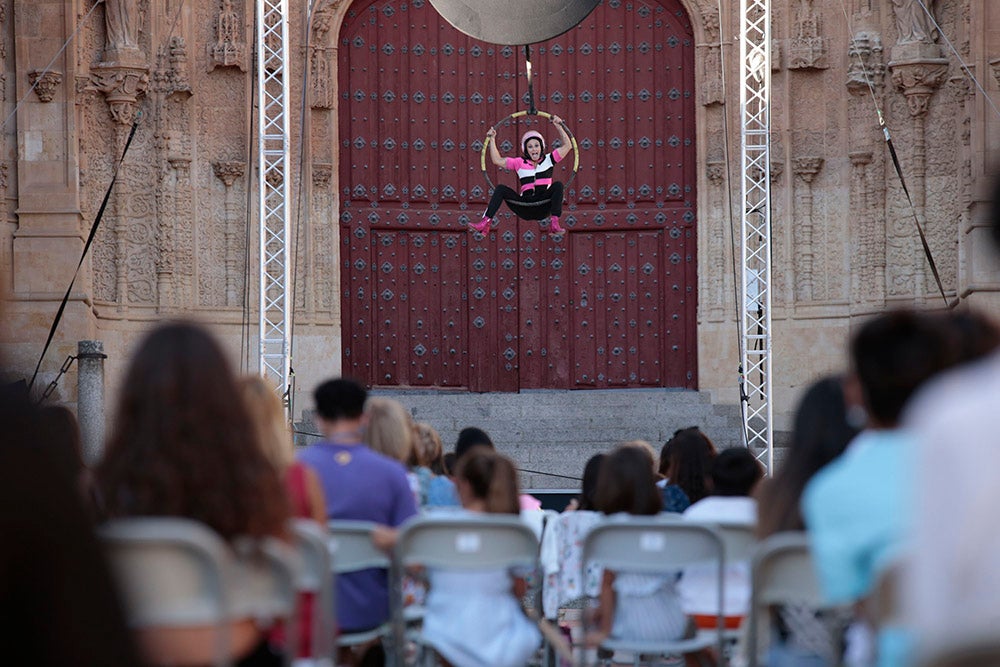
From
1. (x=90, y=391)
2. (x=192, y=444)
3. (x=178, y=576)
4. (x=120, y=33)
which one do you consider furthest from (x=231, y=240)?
(x=178, y=576)

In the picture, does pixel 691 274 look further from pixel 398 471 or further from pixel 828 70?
pixel 398 471

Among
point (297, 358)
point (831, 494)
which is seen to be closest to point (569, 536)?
point (831, 494)

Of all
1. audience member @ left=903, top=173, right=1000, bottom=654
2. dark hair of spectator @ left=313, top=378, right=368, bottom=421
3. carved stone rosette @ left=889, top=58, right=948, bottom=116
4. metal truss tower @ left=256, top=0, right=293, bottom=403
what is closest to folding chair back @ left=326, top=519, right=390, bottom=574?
dark hair of spectator @ left=313, top=378, right=368, bottom=421

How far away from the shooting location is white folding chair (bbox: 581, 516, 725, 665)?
4.35 meters

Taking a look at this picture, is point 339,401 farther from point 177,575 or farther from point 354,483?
point 177,575

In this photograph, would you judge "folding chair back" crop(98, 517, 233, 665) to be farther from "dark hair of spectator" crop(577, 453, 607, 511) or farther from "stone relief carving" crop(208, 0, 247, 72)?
"stone relief carving" crop(208, 0, 247, 72)

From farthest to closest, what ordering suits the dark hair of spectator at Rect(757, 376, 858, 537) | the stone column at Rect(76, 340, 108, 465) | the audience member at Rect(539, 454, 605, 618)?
1. the stone column at Rect(76, 340, 108, 465)
2. the audience member at Rect(539, 454, 605, 618)
3. the dark hair of spectator at Rect(757, 376, 858, 537)

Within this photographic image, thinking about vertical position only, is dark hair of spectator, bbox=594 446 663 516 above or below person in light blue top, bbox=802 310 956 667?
below

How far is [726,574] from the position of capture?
199 inches

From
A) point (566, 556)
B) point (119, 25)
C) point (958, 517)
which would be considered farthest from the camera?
point (119, 25)

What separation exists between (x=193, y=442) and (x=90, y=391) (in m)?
8.43

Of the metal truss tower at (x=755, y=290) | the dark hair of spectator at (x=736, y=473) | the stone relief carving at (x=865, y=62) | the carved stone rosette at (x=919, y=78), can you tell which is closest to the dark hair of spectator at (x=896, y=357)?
the dark hair of spectator at (x=736, y=473)

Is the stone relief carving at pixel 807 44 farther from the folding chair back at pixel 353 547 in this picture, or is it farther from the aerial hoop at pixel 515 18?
the folding chair back at pixel 353 547

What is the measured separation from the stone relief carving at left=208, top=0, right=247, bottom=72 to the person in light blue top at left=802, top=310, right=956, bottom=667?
10.9 meters
